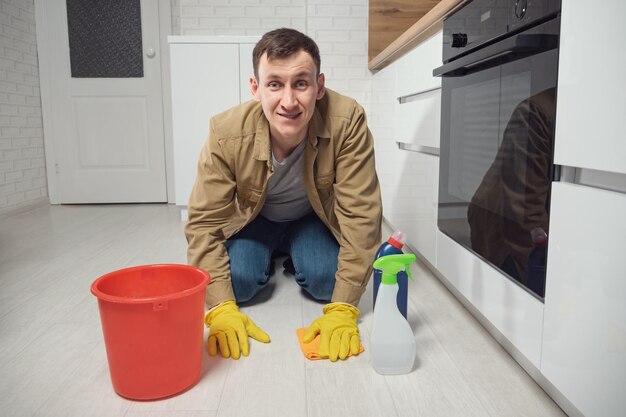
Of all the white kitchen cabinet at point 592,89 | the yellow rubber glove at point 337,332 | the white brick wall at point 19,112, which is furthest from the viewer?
the white brick wall at point 19,112

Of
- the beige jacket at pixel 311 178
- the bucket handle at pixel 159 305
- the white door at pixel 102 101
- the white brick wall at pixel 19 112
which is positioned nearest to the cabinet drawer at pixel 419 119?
the beige jacket at pixel 311 178

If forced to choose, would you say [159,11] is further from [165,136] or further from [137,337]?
[137,337]

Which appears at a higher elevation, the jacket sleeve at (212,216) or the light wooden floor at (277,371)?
the jacket sleeve at (212,216)

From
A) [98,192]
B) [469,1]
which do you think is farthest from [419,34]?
[98,192]

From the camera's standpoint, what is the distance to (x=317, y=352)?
50.4 inches

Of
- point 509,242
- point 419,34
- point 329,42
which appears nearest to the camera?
point 509,242

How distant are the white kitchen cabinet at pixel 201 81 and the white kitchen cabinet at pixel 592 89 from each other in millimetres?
2145

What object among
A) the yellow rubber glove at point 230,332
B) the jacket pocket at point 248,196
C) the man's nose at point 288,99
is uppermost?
the man's nose at point 288,99

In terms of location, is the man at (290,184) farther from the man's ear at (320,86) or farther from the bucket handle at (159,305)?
the bucket handle at (159,305)

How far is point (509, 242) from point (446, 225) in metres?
0.48

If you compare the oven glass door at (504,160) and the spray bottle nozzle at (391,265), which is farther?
the spray bottle nozzle at (391,265)

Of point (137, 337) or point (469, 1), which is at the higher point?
point (469, 1)

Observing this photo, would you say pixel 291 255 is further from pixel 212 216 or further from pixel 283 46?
pixel 283 46

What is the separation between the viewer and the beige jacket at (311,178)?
1.47 m
